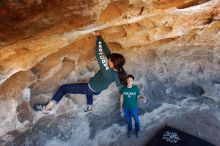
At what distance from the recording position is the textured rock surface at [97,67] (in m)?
3.90

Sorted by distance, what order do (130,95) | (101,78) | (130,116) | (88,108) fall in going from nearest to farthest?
(101,78) < (130,95) < (88,108) < (130,116)

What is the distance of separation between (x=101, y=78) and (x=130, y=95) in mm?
525

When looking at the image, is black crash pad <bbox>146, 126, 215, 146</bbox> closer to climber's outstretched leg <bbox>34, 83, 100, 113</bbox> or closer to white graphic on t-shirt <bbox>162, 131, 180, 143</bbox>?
white graphic on t-shirt <bbox>162, 131, 180, 143</bbox>

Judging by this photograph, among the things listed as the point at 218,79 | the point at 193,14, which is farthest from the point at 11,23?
the point at 218,79

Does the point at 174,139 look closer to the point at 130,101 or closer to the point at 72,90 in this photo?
the point at 130,101

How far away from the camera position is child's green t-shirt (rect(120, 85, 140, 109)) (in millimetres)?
5023

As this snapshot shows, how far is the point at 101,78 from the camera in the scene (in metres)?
4.74

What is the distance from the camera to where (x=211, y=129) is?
18.4ft

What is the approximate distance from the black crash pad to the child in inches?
12.5

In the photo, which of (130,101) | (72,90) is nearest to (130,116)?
(130,101)

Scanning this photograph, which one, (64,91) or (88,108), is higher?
(64,91)

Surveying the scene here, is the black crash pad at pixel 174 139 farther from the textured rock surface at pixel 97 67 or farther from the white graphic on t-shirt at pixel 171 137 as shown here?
the textured rock surface at pixel 97 67

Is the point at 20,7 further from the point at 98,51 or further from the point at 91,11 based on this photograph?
the point at 98,51

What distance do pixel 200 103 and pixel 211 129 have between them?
46cm
